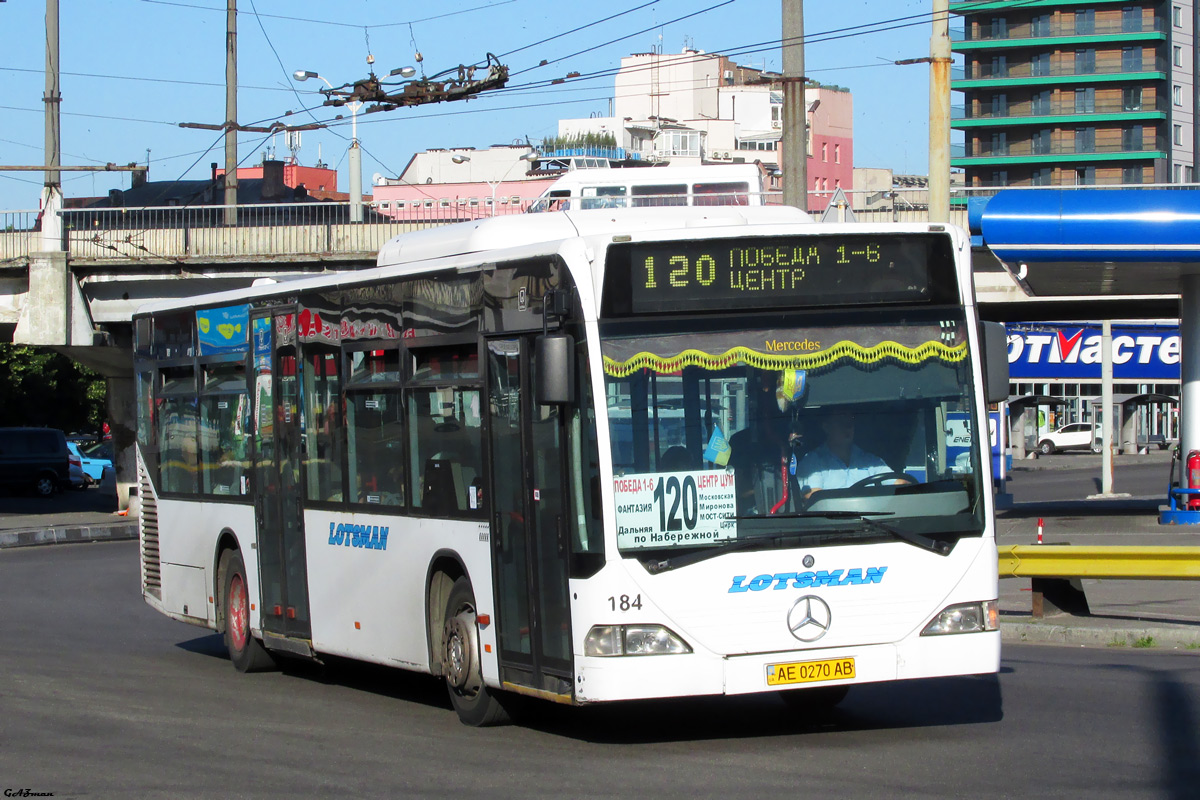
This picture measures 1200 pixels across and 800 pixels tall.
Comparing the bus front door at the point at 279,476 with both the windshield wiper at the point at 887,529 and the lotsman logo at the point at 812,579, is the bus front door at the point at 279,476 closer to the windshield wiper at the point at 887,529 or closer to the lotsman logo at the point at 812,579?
Answer: the lotsman logo at the point at 812,579

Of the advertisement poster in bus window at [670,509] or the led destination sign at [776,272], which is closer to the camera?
the advertisement poster in bus window at [670,509]

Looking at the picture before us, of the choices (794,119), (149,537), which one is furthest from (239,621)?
(794,119)

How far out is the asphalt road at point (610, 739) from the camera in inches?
288

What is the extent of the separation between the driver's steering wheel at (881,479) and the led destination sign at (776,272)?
3.04 feet

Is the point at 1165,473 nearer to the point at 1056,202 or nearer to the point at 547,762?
the point at 1056,202

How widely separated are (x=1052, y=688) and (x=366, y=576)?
456 centimetres

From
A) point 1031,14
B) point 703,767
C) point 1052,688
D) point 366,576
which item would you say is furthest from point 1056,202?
point 1031,14

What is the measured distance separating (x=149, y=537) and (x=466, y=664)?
6558 millimetres

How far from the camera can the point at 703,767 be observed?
7.66 m

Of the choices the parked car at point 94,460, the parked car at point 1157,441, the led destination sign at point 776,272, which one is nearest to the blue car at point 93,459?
the parked car at point 94,460

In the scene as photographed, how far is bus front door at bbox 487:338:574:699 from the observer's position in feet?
26.7

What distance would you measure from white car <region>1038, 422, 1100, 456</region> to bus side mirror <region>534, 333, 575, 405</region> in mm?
63114

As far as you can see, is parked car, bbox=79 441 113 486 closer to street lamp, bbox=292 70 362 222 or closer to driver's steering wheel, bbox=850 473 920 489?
street lamp, bbox=292 70 362 222

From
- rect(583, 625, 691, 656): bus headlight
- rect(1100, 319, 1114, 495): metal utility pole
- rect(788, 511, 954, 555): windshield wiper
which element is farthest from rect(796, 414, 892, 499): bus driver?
rect(1100, 319, 1114, 495): metal utility pole
